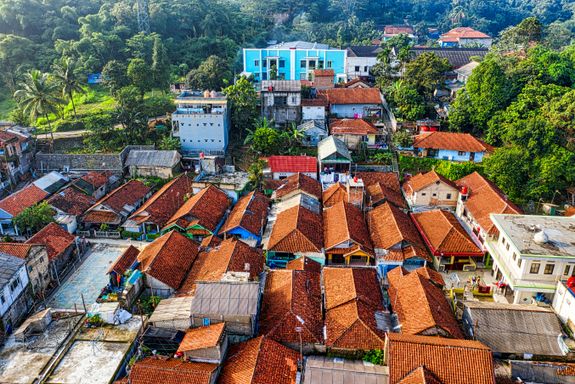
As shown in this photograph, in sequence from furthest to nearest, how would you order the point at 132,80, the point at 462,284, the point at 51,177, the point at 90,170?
the point at 132,80
the point at 90,170
the point at 51,177
the point at 462,284

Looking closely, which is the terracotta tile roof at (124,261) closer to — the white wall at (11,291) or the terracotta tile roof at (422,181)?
the white wall at (11,291)

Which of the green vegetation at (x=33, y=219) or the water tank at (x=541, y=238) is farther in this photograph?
the green vegetation at (x=33, y=219)

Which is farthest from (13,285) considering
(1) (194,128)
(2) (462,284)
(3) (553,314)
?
(3) (553,314)

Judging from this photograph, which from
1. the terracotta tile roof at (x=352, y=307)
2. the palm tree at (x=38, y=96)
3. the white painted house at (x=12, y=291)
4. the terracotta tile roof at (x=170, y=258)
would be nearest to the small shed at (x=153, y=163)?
the palm tree at (x=38, y=96)

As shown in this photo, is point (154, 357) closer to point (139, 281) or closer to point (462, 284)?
point (139, 281)

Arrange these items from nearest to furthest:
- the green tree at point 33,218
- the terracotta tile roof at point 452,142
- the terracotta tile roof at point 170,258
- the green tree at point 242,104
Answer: the terracotta tile roof at point 170,258 → the green tree at point 33,218 → the terracotta tile roof at point 452,142 → the green tree at point 242,104

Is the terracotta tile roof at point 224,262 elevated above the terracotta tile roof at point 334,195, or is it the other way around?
the terracotta tile roof at point 334,195

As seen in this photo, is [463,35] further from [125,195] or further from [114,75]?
[125,195]
